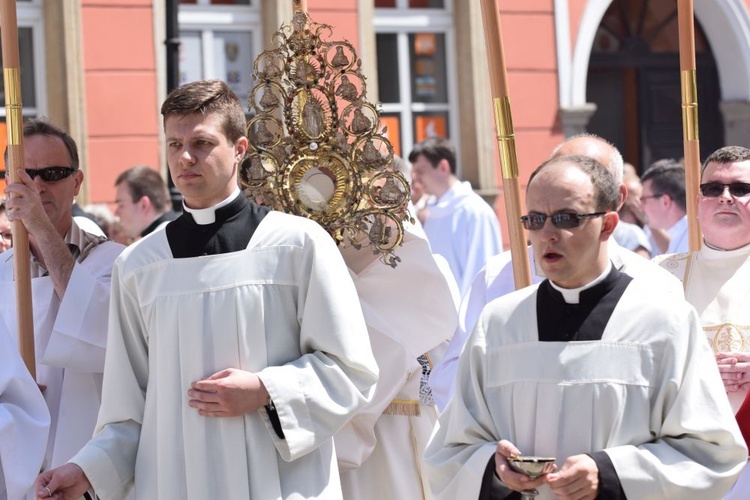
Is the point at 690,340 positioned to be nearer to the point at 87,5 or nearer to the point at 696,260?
the point at 696,260

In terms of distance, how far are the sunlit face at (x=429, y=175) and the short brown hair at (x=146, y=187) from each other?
2010mm

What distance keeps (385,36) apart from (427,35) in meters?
0.39

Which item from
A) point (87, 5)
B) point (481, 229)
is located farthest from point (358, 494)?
point (87, 5)

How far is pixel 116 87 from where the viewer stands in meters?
11.1

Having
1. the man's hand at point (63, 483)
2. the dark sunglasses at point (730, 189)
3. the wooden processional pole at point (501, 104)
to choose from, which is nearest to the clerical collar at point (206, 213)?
the man's hand at point (63, 483)

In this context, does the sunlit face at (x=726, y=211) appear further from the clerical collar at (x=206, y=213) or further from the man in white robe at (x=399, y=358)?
the clerical collar at (x=206, y=213)

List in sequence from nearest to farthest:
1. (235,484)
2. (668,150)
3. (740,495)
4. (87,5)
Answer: (235,484) → (740,495) → (87,5) → (668,150)

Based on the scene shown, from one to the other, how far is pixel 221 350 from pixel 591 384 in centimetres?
101

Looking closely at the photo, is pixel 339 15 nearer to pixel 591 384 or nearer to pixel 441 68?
pixel 441 68

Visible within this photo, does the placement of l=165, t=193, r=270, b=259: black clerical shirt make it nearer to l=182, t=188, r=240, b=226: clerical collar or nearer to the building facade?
l=182, t=188, r=240, b=226: clerical collar

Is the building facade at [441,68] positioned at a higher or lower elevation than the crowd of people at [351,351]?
higher

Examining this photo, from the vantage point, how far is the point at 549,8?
12.4 meters

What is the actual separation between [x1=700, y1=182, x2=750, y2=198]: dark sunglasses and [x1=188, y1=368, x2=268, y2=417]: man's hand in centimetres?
168

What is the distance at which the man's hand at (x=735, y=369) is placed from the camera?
428 cm
